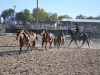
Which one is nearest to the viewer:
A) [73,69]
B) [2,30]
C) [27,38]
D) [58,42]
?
[73,69]

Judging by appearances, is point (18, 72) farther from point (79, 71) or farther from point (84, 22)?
point (84, 22)

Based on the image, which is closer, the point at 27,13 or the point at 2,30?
the point at 2,30

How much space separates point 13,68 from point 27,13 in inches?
3209

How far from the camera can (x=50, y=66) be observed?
10648 mm

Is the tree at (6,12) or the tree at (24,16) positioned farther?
the tree at (6,12)

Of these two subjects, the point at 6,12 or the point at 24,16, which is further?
the point at 6,12

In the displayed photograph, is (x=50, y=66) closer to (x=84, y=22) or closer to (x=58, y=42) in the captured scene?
(x=58, y=42)

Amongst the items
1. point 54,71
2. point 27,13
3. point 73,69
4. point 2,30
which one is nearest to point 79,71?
point 73,69

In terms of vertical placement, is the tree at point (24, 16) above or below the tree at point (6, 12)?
below

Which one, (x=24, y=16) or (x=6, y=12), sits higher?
(x=6, y=12)

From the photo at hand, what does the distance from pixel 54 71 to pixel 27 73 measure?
1.19 m

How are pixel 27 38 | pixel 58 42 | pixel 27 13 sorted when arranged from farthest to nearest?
pixel 27 13
pixel 58 42
pixel 27 38

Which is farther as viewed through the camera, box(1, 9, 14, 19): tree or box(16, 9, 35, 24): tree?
box(1, 9, 14, 19): tree

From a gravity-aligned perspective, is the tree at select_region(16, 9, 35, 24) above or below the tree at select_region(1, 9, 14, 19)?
below
